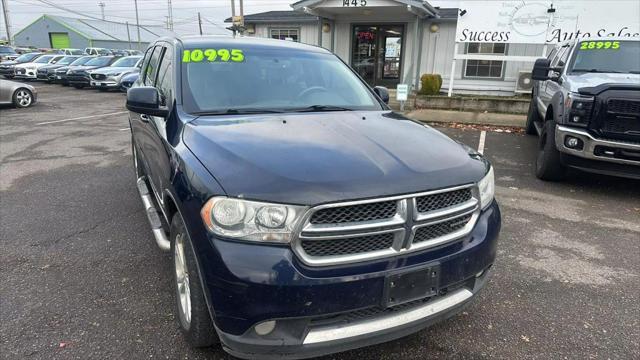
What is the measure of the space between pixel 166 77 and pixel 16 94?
13.3m

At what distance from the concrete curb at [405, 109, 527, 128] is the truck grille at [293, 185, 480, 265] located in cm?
842

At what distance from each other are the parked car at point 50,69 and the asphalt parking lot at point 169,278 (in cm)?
1874

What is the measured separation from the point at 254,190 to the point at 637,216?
4.83 metres

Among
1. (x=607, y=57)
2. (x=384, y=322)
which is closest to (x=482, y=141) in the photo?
(x=607, y=57)

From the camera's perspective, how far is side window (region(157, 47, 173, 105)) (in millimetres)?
3230

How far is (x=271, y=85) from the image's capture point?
3328 mm

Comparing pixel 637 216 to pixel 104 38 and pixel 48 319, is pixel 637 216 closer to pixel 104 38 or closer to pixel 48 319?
pixel 48 319

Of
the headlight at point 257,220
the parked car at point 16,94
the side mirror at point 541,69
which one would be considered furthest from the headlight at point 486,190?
the parked car at point 16,94

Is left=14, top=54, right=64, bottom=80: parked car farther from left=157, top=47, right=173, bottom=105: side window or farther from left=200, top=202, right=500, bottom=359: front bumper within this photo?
left=200, top=202, right=500, bottom=359: front bumper

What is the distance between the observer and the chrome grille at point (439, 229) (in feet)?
7.02

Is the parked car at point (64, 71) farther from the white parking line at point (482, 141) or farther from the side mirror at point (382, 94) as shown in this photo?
the side mirror at point (382, 94)

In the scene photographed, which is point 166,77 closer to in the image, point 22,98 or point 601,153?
point 601,153

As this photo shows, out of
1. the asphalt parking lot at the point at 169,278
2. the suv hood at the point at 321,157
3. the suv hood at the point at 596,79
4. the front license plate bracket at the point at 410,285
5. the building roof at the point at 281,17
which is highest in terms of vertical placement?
the building roof at the point at 281,17

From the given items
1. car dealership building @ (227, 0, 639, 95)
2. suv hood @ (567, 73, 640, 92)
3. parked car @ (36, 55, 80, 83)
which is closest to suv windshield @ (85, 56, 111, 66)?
parked car @ (36, 55, 80, 83)
